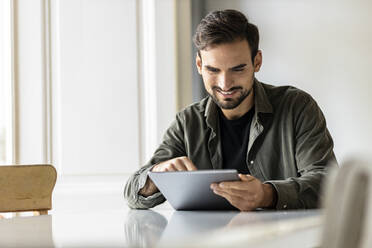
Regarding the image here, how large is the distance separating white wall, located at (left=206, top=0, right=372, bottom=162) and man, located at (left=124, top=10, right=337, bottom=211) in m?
1.24

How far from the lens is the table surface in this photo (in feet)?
2.22

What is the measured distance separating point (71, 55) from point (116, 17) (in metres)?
0.33

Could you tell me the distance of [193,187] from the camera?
166 cm

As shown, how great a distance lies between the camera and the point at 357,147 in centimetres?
350

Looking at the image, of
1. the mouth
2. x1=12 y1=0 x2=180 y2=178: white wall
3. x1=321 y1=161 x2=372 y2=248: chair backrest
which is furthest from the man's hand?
x1=12 y1=0 x2=180 y2=178: white wall

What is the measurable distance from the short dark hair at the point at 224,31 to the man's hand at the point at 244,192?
2.19 ft

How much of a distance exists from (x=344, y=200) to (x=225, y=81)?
1.80 metres

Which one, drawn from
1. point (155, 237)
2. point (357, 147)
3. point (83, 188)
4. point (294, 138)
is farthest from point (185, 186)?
point (357, 147)

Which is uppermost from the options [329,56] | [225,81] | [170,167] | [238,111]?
[329,56]

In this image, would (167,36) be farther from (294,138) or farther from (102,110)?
(294,138)

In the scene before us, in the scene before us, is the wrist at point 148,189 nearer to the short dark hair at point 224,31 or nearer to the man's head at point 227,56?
the man's head at point 227,56

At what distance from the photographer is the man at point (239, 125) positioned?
2.14 m

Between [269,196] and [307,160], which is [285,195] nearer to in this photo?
[269,196]

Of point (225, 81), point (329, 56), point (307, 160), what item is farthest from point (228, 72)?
point (329, 56)
